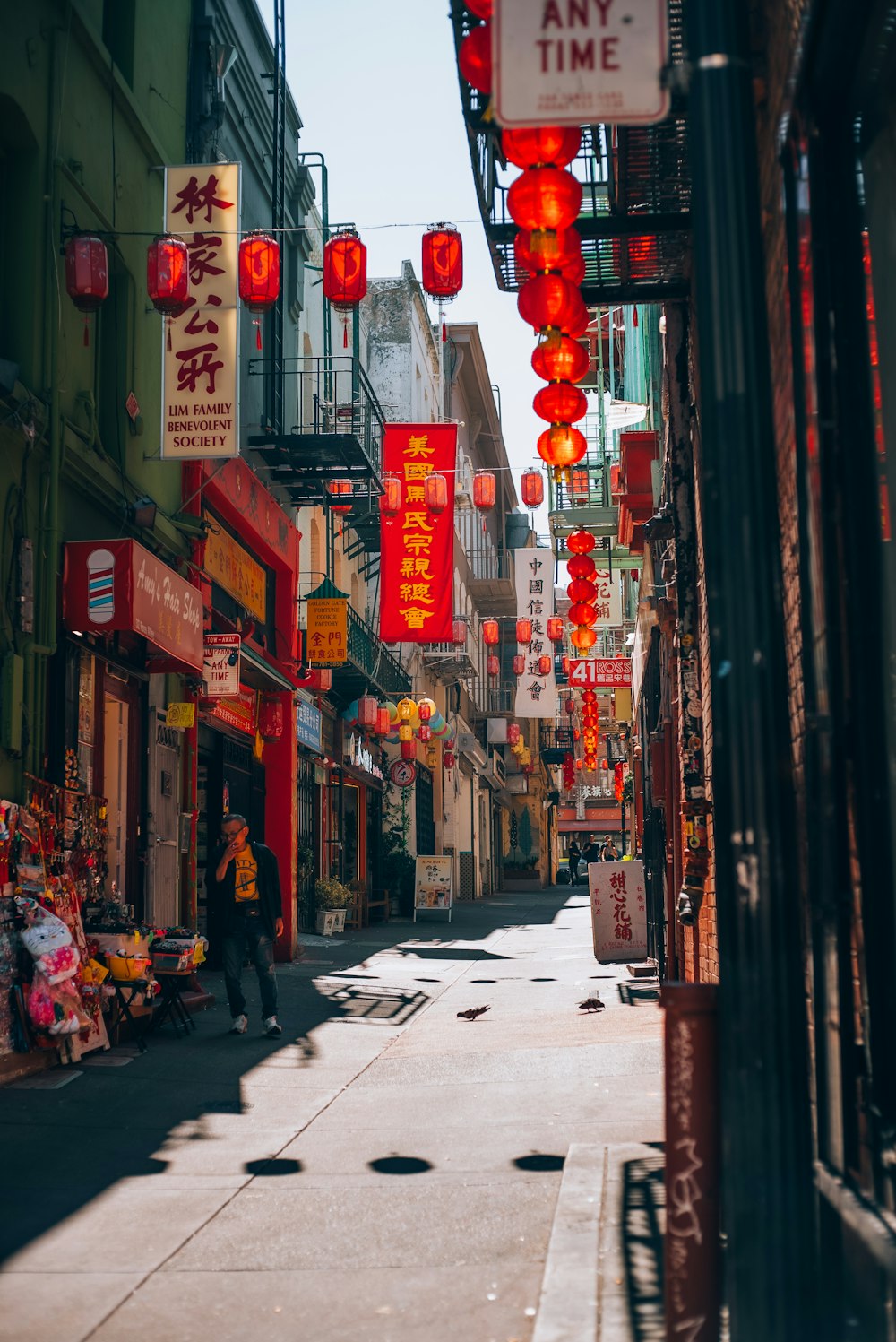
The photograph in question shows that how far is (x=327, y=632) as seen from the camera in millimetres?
21688

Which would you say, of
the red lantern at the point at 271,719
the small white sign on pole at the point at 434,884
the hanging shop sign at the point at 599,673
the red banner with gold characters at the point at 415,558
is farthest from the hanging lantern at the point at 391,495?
the hanging shop sign at the point at 599,673

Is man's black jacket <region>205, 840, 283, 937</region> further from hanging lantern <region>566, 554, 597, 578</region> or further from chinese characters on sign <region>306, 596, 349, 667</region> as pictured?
chinese characters on sign <region>306, 596, 349, 667</region>

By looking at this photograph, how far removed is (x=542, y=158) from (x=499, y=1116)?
519cm

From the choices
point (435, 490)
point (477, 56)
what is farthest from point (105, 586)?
point (435, 490)

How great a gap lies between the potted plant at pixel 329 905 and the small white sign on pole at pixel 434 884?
6465mm

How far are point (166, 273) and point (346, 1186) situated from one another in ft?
28.2

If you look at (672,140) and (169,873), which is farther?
(169,873)

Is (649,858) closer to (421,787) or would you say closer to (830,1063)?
(830,1063)

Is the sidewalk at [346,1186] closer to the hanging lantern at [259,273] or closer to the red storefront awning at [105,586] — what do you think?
the red storefront awning at [105,586]

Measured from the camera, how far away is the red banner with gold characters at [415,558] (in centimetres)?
2361

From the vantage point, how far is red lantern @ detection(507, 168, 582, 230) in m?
7.27

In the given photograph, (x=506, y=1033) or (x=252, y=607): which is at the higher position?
(x=252, y=607)

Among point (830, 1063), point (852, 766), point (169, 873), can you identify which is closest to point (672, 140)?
point (852, 766)

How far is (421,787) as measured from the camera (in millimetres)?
36875
